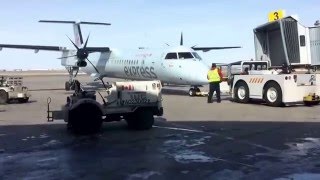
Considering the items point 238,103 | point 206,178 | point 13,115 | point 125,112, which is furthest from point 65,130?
point 238,103

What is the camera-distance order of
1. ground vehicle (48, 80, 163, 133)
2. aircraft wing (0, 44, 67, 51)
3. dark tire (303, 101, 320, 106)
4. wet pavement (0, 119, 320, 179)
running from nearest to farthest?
wet pavement (0, 119, 320, 179), ground vehicle (48, 80, 163, 133), dark tire (303, 101, 320, 106), aircraft wing (0, 44, 67, 51)

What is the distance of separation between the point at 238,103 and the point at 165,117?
5982 mm

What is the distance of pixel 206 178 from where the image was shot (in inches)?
255

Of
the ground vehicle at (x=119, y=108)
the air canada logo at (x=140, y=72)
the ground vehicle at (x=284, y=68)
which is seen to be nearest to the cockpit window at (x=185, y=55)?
the air canada logo at (x=140, y=72)

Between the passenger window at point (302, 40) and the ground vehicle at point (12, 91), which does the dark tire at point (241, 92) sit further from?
the ground vehicle at point (12, 91)

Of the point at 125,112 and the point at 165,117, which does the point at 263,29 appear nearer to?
the point at 165,117

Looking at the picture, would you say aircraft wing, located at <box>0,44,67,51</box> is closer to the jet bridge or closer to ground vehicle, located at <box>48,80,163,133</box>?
the jet bridge

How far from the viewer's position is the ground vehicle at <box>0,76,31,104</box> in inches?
859

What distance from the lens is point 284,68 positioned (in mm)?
19484

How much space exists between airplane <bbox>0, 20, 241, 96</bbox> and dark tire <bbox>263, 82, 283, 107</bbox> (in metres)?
4.46

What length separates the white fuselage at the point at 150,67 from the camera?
23250 mm

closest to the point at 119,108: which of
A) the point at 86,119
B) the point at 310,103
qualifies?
the point at 86,119

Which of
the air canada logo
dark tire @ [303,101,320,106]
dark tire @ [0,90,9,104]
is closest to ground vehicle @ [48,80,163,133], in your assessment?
dark tire @ [303,101,320,106]

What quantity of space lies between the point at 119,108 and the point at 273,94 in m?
8.67
